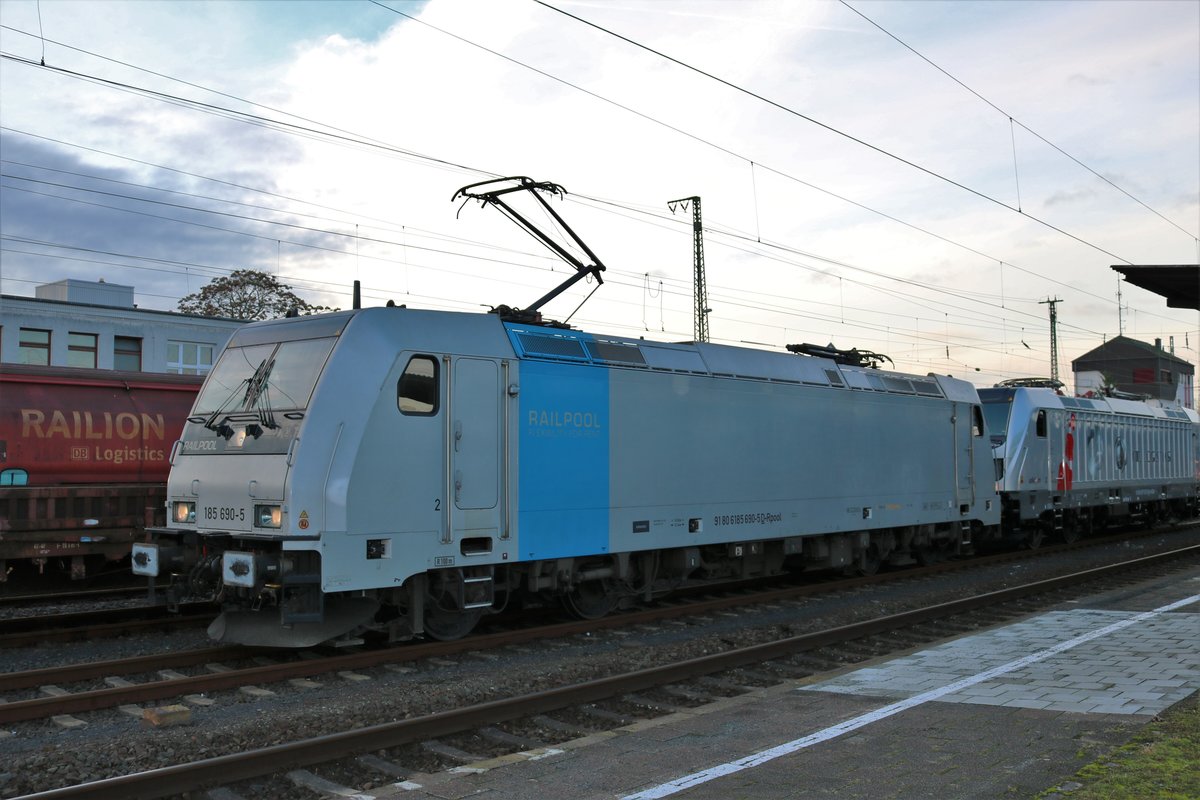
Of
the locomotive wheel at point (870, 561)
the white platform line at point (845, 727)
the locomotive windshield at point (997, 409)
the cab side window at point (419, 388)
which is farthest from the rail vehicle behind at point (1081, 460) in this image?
the cab side window at point (419, 388)

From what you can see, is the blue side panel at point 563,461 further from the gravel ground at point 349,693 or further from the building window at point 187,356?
the building window at point 187,356

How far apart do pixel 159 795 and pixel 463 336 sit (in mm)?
5570

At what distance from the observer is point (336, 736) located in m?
6.33

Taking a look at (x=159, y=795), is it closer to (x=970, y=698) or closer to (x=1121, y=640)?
(x=970, y=698)

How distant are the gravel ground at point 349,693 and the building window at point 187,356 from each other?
28.3 meters

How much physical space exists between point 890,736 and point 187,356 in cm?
3546

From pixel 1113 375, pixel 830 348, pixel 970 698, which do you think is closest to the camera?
pixel 970 698

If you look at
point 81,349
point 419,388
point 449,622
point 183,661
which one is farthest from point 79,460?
point 81,349

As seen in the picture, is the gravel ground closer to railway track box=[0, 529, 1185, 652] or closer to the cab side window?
railway track box=[0, 529, 1185, 652]

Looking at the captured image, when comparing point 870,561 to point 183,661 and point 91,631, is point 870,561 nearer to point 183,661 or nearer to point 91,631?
point 183,661

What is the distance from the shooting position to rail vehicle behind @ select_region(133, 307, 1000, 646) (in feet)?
29.6

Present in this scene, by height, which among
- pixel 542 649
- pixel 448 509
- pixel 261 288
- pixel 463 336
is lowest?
Answer: pixel 542 649

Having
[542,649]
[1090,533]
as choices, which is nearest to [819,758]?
[542,649]

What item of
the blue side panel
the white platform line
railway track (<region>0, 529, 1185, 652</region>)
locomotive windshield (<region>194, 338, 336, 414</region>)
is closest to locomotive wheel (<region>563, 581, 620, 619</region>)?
the blue side panel
